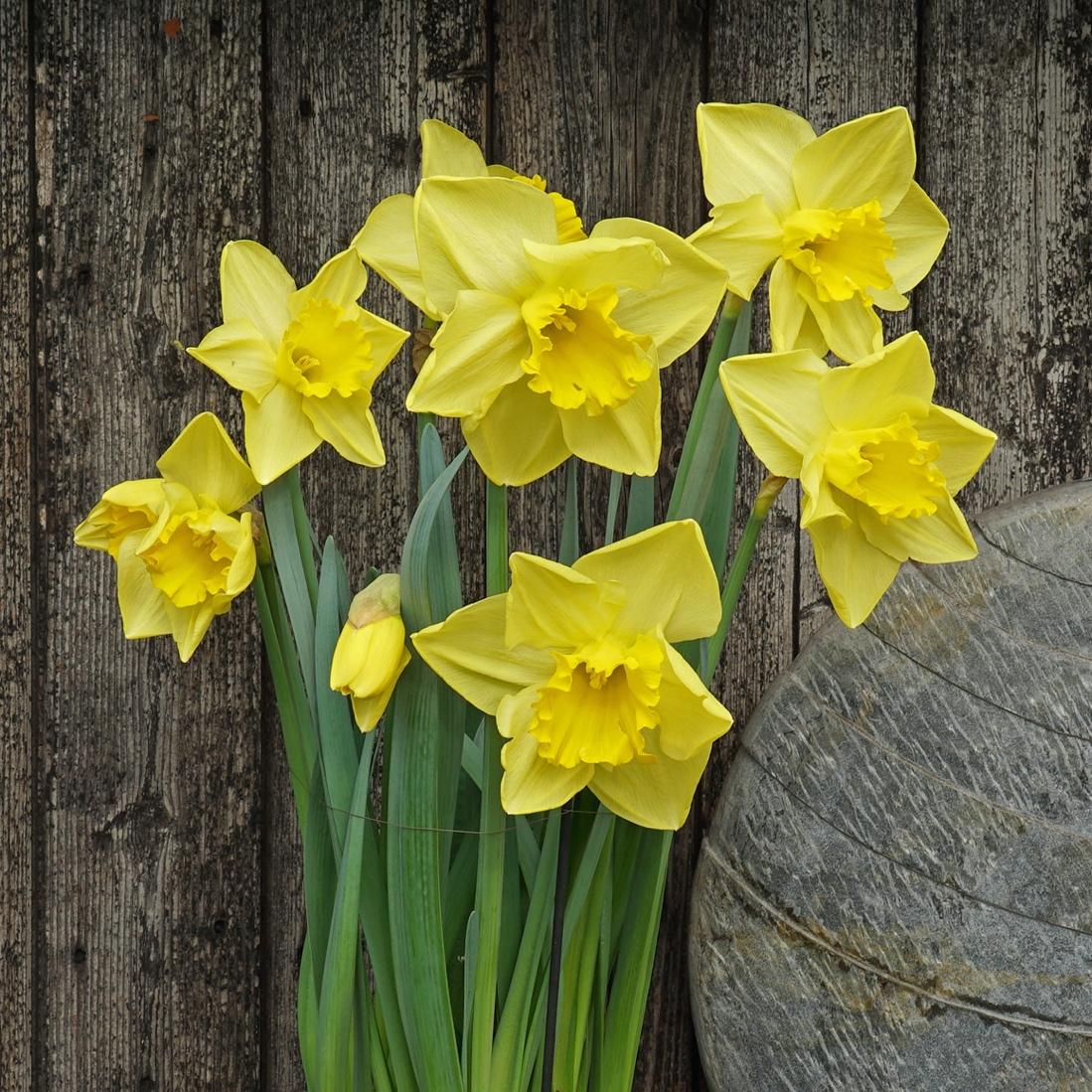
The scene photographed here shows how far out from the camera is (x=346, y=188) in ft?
3.05

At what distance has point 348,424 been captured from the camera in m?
0.67

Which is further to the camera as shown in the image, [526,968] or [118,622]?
[118,622]

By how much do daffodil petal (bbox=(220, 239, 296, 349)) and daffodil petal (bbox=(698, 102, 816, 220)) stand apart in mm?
278

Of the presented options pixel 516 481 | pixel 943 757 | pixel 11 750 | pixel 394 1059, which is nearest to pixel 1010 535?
pixel 943 757

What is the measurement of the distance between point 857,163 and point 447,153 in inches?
10.1

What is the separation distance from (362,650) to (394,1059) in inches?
11.5

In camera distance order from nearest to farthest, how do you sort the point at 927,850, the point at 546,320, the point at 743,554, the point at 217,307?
1. the point at 546,320
2. the point at 743,554
3. the point at 927,850
4. the point at 217,307

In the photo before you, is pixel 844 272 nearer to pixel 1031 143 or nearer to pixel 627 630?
pixel 627 630

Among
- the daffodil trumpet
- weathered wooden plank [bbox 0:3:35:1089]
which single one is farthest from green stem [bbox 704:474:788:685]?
weathered wooden plank [bbox 0:3:35:1089]

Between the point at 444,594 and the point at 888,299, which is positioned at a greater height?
the point at 888,299

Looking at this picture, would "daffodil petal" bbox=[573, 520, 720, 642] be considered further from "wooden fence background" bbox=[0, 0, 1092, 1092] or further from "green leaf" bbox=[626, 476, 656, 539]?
"wooden fence background" bbox=[0, 0, 1092, 1092]

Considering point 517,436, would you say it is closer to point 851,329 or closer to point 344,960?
point 851,329

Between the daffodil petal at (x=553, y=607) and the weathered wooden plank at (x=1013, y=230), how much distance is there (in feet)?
1.65

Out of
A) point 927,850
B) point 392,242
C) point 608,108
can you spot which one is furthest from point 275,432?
point 927,850
